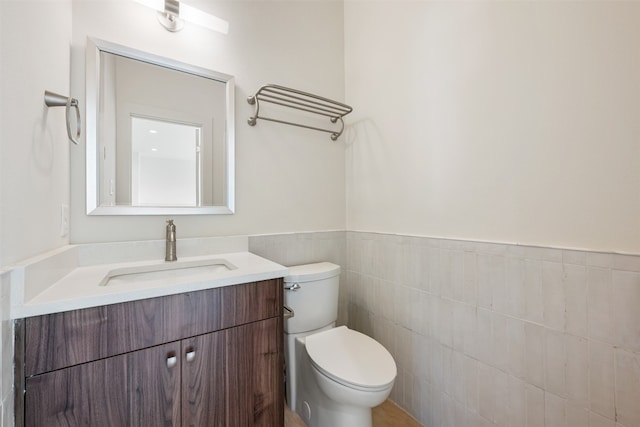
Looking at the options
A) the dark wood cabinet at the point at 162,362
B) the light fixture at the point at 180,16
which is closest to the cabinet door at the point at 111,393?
the dark wood cabinet at the point at 162,362

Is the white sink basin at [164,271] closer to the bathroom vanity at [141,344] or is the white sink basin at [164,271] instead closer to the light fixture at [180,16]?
the bathroom vanity at [141,344]

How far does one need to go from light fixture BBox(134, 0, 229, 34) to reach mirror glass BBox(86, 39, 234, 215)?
19 cm

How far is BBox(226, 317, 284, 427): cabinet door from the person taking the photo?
3.15ft

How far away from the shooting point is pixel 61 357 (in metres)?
0.72

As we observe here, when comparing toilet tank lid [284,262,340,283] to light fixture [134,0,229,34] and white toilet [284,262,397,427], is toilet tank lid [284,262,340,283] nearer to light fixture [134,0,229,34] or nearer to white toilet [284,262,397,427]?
white toilet [284,262,397,427]

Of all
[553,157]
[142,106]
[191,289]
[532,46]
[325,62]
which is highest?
[325,62]

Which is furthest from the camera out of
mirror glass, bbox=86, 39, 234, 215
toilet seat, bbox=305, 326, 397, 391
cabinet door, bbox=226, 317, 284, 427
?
mirror glass, bbox=86, 39, 234, 215

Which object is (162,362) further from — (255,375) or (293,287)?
(293,287)

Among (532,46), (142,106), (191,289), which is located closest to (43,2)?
(142,106)

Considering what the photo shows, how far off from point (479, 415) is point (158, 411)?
1.26 meters

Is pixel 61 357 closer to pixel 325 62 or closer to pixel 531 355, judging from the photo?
pixel 531 355

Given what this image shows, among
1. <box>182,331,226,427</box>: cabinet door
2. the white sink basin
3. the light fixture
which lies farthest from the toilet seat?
the light fixture

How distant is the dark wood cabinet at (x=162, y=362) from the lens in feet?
2.32

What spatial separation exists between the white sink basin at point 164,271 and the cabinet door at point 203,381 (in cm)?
25
